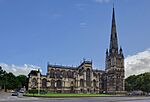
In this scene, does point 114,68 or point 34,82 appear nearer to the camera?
point 34,82

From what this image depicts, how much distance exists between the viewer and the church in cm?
11331

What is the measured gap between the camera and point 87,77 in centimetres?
11950

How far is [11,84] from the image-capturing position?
135750 millimetres

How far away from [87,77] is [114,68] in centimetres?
1263

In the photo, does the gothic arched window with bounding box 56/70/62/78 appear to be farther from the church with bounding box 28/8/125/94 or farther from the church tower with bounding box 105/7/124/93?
the church tower with bounding box 105/7/124/93

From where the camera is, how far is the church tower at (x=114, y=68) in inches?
4774

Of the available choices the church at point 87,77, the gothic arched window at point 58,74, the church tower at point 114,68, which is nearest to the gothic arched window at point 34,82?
the church at point 87,77

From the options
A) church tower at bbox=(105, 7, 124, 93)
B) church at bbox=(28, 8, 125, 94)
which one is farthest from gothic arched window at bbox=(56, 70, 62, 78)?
church tower at bbox=(105, 7, 124, 93)

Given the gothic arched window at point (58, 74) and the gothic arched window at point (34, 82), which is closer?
the gothic arched window at point (34, 82)

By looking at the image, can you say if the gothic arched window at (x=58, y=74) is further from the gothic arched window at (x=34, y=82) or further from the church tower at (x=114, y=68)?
the church tower at (x=114, y=68)

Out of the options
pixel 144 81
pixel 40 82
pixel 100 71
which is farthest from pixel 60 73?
pixel 144 81

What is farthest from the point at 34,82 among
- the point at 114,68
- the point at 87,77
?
the point at 114,68

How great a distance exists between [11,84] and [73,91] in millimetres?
36955

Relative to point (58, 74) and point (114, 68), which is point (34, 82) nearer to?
point (58, 74)
